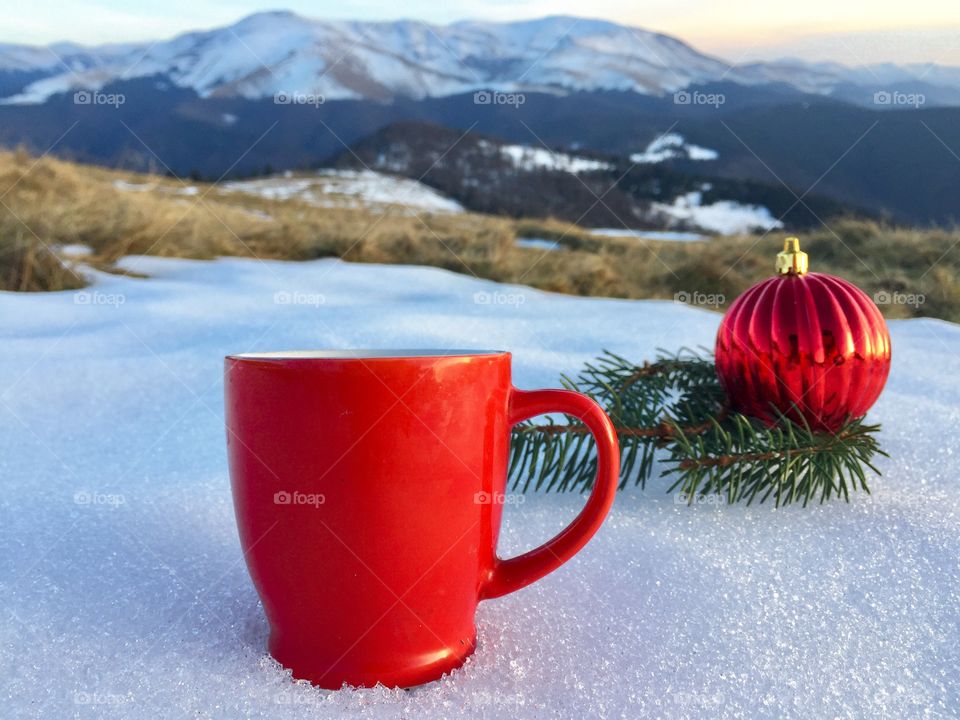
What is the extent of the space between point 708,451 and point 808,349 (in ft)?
0.46

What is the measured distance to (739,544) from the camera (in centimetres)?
66

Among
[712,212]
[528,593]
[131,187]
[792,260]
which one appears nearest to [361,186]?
[712,212]

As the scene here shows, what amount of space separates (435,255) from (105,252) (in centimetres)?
114

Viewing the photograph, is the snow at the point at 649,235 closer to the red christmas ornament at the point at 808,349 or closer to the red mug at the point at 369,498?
the red christmas ornament at the point at 808,349

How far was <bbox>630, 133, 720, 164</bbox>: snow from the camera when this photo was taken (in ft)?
38.2

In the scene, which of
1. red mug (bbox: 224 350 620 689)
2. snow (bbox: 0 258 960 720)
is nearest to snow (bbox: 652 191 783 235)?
snow (bbox: 0 258 960 720)

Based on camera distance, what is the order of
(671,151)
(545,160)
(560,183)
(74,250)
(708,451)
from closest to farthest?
(708,451) < (74,250) < (560,183) < (671,151) < (545,160)

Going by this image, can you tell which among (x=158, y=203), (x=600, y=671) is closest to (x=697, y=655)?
(x=600, y=671)

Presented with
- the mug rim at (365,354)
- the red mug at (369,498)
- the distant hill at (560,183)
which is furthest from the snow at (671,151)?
the red mug at (369,498)

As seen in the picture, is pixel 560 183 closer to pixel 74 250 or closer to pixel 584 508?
pixel 74 250

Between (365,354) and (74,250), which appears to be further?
(74,250)

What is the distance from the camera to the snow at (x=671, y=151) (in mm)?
11648

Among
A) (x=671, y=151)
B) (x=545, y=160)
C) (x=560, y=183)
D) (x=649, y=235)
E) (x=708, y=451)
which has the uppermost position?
(x=671, y=151)

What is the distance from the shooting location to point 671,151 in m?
11.9
